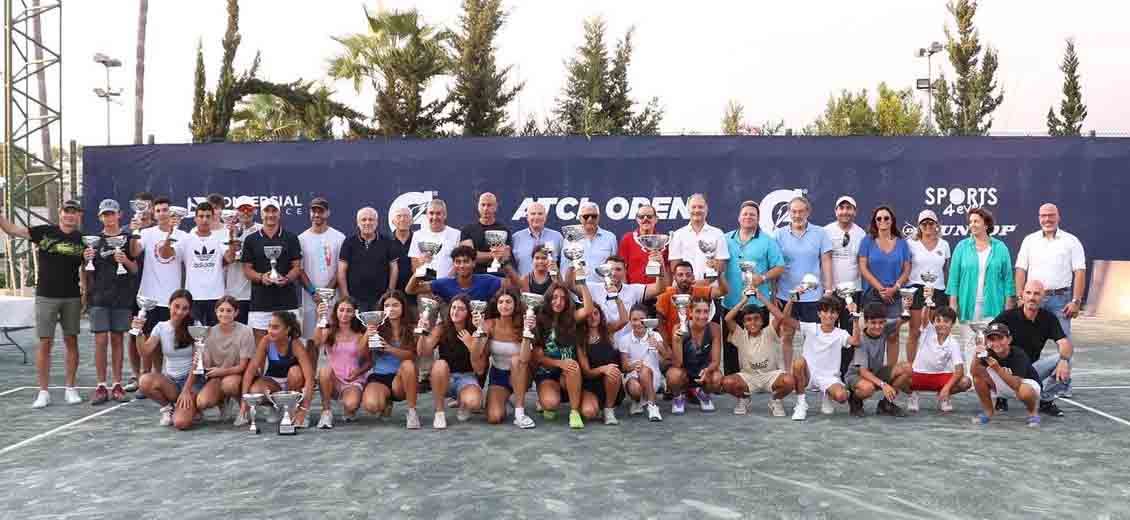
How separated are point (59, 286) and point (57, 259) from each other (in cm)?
22

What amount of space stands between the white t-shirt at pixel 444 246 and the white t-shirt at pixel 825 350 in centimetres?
274

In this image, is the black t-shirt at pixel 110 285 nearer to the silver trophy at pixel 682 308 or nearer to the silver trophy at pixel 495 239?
the silver trophy at pixel 495 239

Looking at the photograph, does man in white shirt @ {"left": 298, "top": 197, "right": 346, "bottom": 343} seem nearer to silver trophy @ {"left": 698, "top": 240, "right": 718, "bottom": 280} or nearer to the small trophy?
the small trophy

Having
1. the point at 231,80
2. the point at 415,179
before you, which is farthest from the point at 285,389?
the point at 231,80

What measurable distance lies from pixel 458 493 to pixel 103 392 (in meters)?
4.12

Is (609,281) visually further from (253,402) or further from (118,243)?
(118,243)

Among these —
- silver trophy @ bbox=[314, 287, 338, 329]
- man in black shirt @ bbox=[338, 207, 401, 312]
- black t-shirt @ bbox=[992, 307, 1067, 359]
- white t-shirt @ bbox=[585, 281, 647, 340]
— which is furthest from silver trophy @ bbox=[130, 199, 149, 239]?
black t-shirt @ bbox=[992, 307, 1067, 359]

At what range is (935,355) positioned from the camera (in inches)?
265

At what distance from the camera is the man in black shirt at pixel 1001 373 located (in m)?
6.38

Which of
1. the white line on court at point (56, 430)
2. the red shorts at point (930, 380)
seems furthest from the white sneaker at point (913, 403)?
the white line on court at point (56, 430)

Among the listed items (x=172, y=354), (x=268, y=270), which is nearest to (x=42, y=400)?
(x=172, y=354)

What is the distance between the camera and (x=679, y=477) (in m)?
4.90

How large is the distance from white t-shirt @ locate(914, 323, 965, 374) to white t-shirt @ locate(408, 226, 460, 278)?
3.52m

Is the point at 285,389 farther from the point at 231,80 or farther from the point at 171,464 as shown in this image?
the point at 231,80
